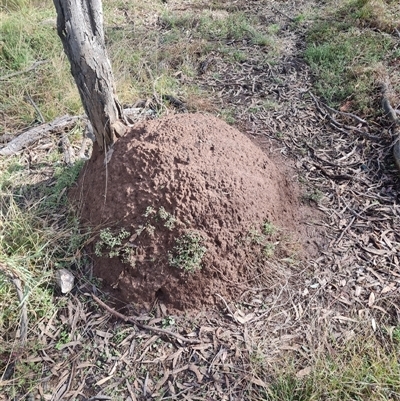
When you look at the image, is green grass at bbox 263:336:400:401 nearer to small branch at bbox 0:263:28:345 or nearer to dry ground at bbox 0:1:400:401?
dry ground at bbox 0:1:400:401

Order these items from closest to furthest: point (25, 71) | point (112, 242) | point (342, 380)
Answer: point (342, 380), point (112, 242), point (25, 71)

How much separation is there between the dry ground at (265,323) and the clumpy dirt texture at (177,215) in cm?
13

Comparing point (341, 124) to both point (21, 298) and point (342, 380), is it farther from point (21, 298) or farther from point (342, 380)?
point (21, 298)

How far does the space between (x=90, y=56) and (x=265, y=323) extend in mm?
1714

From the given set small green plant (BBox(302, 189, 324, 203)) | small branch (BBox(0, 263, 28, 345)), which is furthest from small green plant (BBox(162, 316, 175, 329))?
small green plant (BBox(302, 189, 324, 203))

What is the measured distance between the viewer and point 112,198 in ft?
7.40

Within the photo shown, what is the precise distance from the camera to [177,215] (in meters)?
2.14

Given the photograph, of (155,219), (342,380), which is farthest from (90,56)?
(342,380)

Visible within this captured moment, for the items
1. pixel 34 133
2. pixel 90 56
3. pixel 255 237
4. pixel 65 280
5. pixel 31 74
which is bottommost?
pixel 65 280

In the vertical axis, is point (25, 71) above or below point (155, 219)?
above

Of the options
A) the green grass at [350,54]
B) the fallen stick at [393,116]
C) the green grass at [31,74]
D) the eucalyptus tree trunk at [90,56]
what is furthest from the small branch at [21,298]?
the green grass at [350,54]

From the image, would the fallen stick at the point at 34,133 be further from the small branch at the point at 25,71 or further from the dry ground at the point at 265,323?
the dry ground at the point at 265,323

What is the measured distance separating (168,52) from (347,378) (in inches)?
146

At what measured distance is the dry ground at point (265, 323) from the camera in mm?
1894
